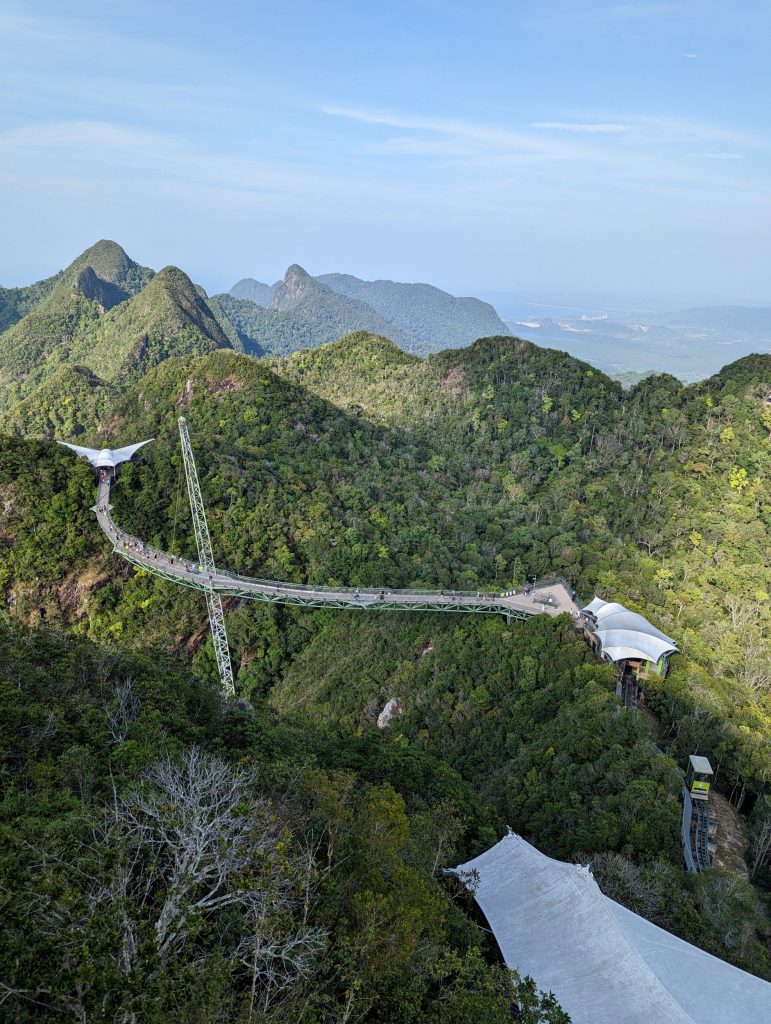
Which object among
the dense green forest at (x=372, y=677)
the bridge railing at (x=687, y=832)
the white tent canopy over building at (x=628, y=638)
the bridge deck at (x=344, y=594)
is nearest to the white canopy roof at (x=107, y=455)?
the dense green forest at (x=372, y=677)

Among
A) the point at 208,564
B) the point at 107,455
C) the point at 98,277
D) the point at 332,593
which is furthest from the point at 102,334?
the point at 332,593

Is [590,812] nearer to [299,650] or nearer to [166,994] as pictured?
[166,994]

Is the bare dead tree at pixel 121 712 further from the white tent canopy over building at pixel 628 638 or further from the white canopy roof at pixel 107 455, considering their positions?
the white canopy roof at pixel 107 455

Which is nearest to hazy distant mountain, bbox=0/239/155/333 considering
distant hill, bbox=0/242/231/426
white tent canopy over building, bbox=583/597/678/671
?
distant hill, bbox=0/242/231/426

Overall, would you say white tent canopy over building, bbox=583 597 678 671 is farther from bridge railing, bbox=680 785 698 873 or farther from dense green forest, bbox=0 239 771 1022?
bridge railing, bbox=680 785 698 873

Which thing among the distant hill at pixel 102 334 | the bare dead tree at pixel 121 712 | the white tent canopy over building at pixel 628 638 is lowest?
the white tent canopy over building at pixel 628 638

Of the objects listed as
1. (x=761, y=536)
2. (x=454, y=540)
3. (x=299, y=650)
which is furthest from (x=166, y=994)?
(x=761, y=536)
